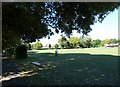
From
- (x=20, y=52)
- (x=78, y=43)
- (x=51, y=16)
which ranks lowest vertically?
(x=20, y=52)

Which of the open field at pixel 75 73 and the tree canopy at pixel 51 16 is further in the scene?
the open field at pixel 75 73

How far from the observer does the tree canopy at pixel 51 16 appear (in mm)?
8695

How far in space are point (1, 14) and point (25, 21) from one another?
3.39 feet

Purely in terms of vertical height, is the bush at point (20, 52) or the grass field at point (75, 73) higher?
the bush at point (20, 52)

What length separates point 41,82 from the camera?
11078 mm

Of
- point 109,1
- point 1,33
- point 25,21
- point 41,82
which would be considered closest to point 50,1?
point 25,21

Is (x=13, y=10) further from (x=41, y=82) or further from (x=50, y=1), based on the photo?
(x=41, y=82)

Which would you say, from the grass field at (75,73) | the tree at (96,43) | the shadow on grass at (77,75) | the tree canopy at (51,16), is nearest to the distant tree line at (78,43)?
the tree at (96,43)

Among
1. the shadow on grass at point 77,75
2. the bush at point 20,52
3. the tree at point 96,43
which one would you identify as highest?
the tree at point 96,43

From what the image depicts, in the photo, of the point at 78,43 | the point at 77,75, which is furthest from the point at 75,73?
the point at 78,43

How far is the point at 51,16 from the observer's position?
10.2 metres

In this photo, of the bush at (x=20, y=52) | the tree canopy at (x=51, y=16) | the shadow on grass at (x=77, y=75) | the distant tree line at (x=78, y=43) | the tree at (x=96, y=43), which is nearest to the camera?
the tree canopy at (x=51, y=16)

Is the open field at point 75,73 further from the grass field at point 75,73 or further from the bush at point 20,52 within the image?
the bush at point 20,52

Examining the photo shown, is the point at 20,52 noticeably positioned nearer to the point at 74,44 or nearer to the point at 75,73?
the point at 75,73
